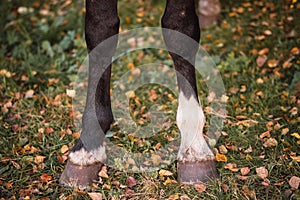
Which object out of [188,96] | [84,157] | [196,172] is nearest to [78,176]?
[84,157]

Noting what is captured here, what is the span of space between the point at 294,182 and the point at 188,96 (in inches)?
29.0

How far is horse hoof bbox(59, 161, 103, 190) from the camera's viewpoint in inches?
101

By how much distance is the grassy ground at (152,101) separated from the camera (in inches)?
101

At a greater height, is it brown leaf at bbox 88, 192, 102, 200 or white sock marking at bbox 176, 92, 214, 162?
white sock marking at bbox 176, 92, 214, 162

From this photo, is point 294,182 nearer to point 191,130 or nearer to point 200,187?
point 200,187

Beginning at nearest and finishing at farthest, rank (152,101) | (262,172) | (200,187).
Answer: (200,187)
(262,172)
(152,101)

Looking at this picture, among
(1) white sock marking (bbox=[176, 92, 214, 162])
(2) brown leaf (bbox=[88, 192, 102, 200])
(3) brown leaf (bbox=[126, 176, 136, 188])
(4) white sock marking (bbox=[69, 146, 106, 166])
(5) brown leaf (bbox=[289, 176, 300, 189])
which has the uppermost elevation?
(1) white sock marking (bbox=[176, 92, 214, 162])

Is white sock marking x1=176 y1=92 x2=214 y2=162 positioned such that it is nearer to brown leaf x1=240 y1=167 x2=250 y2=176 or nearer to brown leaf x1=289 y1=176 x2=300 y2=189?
brown leaf x1=240 y1=167 x2=250 y2=176

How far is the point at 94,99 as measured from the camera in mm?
2629

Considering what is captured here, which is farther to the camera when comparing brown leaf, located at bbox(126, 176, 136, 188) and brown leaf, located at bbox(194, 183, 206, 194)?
brown leaf, located at bbox(126, 176, 136, 188)

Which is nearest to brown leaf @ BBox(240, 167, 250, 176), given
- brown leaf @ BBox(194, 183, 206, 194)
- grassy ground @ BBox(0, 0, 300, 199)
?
grassy ground @ BBox(0, 0, 300, 199)

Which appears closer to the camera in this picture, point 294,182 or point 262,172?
point 294,182

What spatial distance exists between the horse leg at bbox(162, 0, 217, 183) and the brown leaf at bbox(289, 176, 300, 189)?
410 mm

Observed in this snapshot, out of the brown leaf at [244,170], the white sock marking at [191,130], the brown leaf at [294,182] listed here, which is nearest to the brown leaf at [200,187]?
the white sock marking at [191,130]
